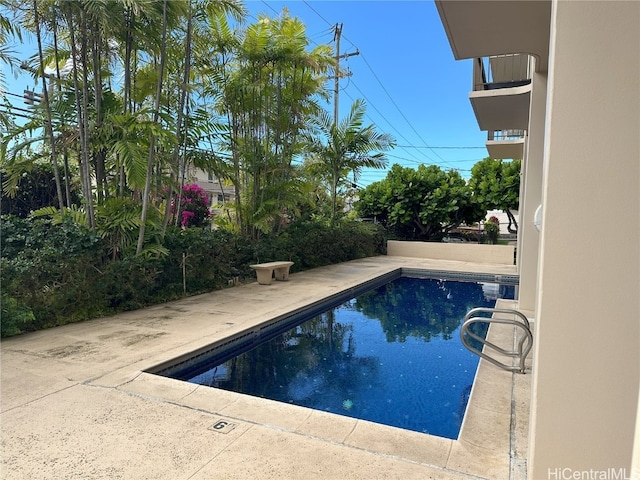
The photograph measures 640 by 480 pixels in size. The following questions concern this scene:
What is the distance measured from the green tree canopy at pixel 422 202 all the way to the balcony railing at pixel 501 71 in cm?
847

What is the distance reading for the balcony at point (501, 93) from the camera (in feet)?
25.0

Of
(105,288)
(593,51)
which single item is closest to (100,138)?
(105,288)

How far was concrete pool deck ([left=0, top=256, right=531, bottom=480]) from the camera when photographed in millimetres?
2439

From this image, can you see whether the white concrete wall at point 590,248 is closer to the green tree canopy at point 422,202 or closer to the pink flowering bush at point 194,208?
the pink flowering bush at point 194,208

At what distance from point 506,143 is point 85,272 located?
10797mm

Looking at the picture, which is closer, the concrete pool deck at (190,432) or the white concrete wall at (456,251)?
the concrete pool deck at (190,432)

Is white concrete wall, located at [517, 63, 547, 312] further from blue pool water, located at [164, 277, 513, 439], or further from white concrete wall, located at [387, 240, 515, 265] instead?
white concrete wall, located at [387, 240, 515, 265]

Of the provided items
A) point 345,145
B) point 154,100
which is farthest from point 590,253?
point 345,145

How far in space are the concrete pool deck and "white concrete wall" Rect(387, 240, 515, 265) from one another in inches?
528

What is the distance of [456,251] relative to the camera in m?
17.6

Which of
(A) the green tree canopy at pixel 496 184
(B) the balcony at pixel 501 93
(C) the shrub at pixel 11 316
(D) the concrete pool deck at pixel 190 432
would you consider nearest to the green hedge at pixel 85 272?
(C) the shrub at pixel 11 316

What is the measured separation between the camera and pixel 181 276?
7.77 m

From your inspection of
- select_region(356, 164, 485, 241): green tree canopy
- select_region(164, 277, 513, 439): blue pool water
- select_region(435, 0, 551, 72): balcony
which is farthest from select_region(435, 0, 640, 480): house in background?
select_region(356, 164, 485, 241): green tree canopy

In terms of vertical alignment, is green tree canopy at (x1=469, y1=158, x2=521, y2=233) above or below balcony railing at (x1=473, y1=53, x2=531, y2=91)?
below
